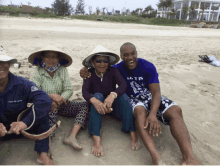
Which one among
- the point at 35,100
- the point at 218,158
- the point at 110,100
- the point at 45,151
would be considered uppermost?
the point at 35,100

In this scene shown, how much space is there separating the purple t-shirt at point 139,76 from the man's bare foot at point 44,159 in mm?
1363

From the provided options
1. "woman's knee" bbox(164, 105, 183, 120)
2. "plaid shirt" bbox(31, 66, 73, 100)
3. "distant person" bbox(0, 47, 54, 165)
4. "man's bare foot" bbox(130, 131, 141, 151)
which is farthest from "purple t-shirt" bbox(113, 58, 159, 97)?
"distant person" bbox(0, 47, 54, 165)

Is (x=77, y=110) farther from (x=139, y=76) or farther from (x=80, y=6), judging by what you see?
(x=80, y=6)

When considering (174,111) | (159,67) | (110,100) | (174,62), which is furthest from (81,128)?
(174,62)

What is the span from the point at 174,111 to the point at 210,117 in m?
1.29

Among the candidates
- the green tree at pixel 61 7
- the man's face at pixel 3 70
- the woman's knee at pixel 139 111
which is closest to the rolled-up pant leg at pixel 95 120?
the woman's knee at pixel 139 111

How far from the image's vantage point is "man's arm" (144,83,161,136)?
6.76ft

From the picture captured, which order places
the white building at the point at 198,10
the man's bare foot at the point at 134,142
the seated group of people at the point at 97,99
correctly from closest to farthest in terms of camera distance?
the seated group of people at the point at 97,99, the man's bare foot at the point at 134,142, the white building at the point at 198,10

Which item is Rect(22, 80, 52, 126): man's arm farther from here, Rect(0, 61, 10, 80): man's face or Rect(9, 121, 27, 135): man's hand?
Rect(0, 61, 10, 80): man's face

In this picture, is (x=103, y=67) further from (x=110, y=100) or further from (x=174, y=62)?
(x=174, y=62)

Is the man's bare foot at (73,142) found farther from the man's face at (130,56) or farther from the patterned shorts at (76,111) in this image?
the man's face at (130,56)

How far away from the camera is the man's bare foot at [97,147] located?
6.91ft

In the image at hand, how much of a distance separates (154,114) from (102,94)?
0.73 meters

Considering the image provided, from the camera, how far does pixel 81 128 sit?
255cm
